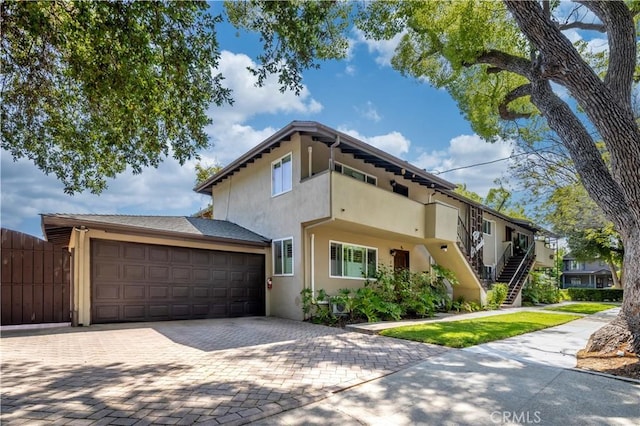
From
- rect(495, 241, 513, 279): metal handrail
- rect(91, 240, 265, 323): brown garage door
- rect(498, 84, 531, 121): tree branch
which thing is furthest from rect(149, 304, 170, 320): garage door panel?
rect(495, 241, 513, 279): metal handrail

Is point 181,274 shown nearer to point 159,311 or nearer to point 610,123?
point 159,311

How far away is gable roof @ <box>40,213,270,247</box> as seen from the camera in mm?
9016

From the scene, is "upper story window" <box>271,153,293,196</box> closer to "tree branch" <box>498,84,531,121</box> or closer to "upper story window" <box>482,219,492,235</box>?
"tree branch" <box>498,84,531,121</box>

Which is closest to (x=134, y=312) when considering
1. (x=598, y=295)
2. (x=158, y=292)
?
(x=158, y=292)

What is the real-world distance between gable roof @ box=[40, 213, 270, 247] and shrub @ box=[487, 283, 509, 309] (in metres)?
11.1

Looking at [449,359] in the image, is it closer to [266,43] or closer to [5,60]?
[266,43]

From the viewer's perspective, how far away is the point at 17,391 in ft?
14.3

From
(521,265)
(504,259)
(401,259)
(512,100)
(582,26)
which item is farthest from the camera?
(504,259)

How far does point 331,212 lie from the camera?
10.2 metres

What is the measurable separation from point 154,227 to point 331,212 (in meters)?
5.19

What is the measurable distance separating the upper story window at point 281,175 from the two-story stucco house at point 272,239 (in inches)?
1.4

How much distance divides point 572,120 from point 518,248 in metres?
19.3

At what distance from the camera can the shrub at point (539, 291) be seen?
21203 millimetres

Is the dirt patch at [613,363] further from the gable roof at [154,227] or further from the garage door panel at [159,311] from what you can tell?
the garage door panel at [159,311]
